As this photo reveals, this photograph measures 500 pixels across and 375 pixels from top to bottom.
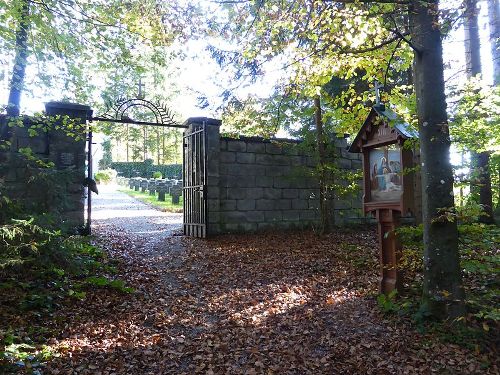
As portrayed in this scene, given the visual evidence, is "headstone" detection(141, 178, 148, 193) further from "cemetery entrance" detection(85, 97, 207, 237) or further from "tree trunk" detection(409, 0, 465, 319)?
"tree trunk" detection(409, 0, 465, 319)

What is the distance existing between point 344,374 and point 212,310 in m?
1.87

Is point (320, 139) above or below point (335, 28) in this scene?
below

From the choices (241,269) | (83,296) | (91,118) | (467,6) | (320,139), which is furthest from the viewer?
(320,139)

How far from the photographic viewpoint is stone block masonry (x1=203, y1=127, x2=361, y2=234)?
916cm

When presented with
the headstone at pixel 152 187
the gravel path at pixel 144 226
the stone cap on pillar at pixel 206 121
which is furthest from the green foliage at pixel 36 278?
the headstone at pixel 152 187

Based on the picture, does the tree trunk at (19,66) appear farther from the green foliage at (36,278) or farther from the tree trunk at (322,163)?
the tree trunk at (322,163)

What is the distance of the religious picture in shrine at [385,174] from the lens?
4625mm

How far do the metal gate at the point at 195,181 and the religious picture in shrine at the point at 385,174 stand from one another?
466 cm

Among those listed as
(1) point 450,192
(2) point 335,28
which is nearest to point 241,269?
(1) point 450,192

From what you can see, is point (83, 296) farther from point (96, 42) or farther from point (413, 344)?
point (96, 42)

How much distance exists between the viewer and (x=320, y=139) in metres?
8.92

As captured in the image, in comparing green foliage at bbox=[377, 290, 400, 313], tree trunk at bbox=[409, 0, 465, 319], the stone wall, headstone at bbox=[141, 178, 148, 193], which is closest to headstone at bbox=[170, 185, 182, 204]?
headstone at bbox=[141, 178, 148, 193]

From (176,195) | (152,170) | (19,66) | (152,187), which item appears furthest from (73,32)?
(152,170)

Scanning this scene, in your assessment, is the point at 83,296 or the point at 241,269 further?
the point at 241,269
